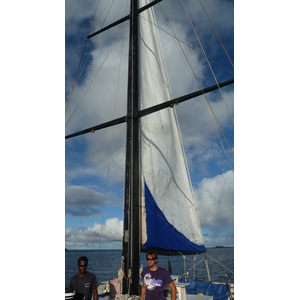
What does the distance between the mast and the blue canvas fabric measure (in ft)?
8.43

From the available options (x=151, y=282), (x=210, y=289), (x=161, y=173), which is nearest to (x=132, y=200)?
(x=161, y=173)

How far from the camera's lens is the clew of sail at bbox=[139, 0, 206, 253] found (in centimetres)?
448

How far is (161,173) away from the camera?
16.8 ft

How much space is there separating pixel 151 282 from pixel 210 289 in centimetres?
372

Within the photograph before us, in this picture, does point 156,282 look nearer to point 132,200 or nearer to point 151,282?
point 151,282

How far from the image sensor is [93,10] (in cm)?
628

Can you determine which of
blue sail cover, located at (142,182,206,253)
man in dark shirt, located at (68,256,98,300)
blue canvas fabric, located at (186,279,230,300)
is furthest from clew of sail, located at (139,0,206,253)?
man in dark shirt, located at (68,256,98,300)
